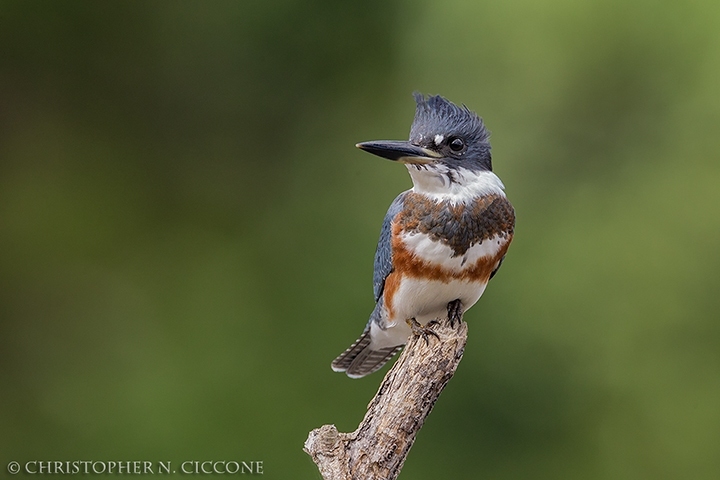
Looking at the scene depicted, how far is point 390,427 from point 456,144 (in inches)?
29.2

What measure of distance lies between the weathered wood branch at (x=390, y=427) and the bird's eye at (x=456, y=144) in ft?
1.67

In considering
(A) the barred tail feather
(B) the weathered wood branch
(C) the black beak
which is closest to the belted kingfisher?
(C) the black beak

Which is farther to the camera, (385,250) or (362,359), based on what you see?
(362,359)

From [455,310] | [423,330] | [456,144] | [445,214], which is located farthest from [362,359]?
[456,144]

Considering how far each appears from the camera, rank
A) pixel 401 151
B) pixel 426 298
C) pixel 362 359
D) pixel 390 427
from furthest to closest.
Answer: pixel 362 359, pixel 426 298, pixel 401 151, pixel 390 427

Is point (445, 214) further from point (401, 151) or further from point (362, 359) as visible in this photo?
point (362, 359)

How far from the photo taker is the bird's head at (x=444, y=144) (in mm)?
2186

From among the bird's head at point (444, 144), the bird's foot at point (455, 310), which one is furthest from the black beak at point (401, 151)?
the bird's foot at point (455, 310)

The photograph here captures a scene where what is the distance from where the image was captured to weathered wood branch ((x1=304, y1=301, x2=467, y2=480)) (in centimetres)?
193

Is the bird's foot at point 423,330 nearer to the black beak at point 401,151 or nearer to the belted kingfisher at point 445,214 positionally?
the belted kingfisher at point 445,214

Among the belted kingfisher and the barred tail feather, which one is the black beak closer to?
the belted kingfisher

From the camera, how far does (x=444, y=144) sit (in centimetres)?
221

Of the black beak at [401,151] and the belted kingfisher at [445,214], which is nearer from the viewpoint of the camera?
the black beak at [401,151]

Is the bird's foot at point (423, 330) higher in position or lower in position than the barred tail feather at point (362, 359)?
higher
